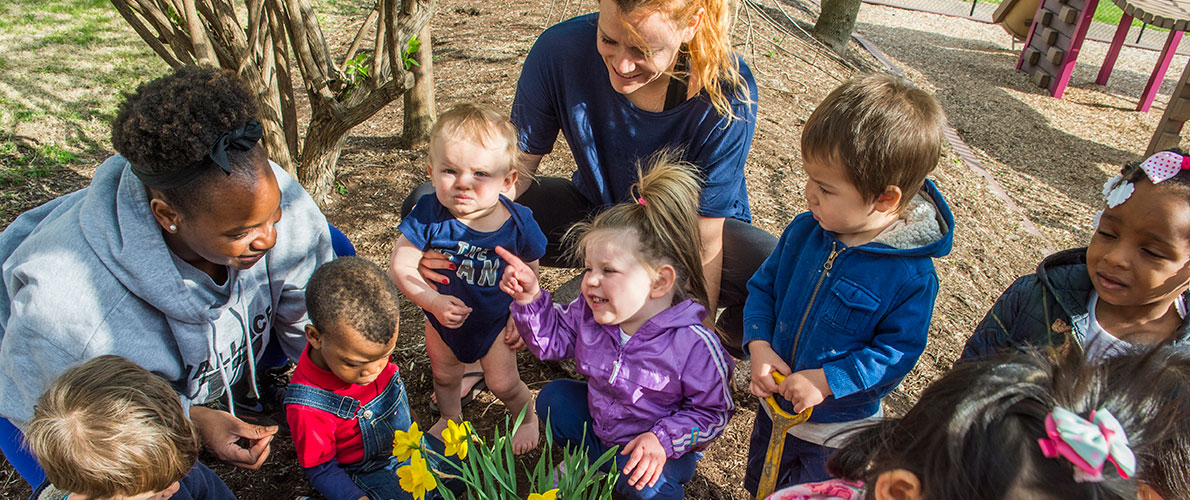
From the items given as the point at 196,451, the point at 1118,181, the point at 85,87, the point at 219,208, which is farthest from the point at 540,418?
the point at 85,87

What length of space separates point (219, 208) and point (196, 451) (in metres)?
0.58

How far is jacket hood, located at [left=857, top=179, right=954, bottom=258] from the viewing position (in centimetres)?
168

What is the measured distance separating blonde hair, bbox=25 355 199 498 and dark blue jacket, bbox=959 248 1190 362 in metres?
1.98

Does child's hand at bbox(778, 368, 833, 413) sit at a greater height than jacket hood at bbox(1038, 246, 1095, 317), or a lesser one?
lesser

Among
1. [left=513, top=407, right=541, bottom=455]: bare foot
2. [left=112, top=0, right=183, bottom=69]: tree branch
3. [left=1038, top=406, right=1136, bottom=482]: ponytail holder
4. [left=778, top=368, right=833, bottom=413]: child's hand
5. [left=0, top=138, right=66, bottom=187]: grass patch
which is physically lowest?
[left=0, top=138, right=66, bottom=187]: grass patch

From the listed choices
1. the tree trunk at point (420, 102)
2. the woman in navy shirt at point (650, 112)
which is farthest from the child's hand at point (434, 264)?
the tree trunk at point (420, 102)

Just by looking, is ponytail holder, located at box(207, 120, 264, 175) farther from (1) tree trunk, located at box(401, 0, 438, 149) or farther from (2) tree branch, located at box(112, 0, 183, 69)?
(1) tree trunk, located at box(401, 0, 438, 149)

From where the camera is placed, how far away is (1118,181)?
179 centimetres

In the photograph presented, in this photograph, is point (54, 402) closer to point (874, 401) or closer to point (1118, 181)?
point (874, 401)

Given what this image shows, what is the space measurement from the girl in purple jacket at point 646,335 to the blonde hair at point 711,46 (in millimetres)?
321

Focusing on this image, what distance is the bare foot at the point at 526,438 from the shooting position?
2.31 metres

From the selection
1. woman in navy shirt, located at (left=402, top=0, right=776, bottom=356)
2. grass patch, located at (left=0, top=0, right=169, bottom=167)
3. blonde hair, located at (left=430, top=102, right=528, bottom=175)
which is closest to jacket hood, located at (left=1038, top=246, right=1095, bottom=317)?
woman in navy shirt, located at (left=402, top=0, right=776, bottom=356)

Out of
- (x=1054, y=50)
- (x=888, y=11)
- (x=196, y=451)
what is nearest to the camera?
(x=196, y=451)

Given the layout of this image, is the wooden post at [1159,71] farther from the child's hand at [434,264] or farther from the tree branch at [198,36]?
the tree branch at [198,36]
